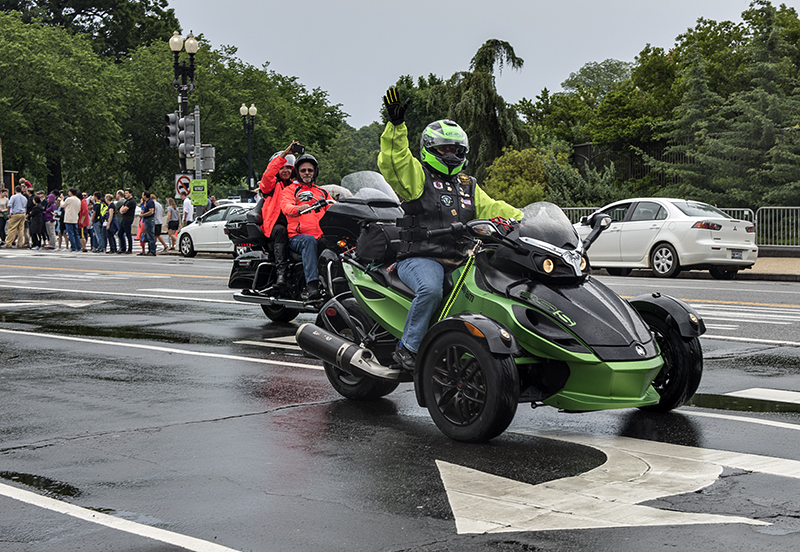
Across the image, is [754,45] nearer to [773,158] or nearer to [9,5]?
[773,158]

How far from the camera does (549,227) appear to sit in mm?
5887

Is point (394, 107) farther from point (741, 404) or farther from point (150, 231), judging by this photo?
point (150, 231)

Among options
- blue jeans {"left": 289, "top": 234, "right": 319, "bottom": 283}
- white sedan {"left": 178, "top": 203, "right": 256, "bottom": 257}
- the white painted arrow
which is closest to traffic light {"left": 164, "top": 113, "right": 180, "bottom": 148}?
white sedan {"left": 178, "top": 203, "right": 256, "bottom": 257}

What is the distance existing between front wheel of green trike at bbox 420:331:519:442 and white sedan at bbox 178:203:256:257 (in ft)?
73.9

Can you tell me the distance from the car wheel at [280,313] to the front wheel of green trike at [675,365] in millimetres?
6228

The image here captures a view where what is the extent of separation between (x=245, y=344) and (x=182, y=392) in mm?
2655

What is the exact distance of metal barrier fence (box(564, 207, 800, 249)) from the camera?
993 inches

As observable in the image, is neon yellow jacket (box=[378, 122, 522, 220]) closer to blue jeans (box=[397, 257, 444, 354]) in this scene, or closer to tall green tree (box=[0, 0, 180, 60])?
blue jeans (box=[397, 257, 444, 354])

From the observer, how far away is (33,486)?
487cm

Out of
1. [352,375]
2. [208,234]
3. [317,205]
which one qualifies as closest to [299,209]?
[317,205]

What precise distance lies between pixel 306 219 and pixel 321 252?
0.58m

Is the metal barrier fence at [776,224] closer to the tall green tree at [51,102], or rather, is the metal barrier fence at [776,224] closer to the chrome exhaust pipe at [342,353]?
the chrome exhaust pipe at [342,353]

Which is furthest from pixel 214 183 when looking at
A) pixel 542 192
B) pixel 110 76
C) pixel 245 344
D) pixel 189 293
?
pixel 245 344

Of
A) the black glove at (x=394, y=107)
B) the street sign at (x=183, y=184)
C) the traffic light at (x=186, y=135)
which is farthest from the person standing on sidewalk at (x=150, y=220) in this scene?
the black glove at (x=394, y=107)
